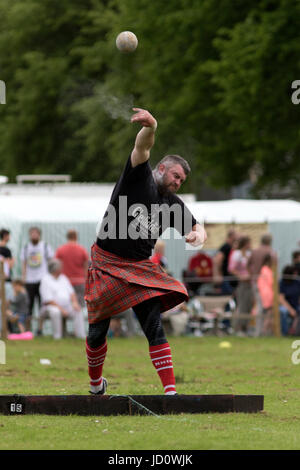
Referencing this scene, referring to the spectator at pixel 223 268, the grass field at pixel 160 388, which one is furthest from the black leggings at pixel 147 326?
the spectator at pixel 223 268

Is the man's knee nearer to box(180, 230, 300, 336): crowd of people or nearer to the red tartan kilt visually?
the red tartan kilt

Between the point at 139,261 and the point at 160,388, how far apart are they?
178 cm

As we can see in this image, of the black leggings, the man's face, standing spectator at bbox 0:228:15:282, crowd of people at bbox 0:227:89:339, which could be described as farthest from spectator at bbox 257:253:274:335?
the man's face

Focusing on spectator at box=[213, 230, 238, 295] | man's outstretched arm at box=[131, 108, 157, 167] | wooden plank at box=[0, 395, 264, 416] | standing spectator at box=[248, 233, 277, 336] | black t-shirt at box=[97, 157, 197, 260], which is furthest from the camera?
spectator at box=[213, 230, 238, 295]

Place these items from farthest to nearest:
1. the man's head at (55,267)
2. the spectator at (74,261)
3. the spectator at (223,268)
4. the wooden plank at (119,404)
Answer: the spectator at (223,268) → the spectator at (74,261) → the man's head at (55,267) → the wooden plank at (119,404)

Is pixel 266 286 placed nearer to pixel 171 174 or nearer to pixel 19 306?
pixel 19 306

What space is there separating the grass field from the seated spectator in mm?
2480

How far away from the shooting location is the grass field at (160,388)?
5.65 meters

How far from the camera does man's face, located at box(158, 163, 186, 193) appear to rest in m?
7.05

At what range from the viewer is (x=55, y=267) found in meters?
16.5

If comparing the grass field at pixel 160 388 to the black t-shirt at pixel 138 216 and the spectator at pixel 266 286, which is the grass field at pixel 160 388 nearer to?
the spectator at pixel 266 286

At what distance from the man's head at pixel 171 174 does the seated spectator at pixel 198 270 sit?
11671 millimetres

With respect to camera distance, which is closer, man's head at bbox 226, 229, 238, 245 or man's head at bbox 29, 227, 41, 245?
man's head at bbox 29, 227, 41, 245

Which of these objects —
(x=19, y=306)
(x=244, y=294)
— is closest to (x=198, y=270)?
(x=244, y=294)
